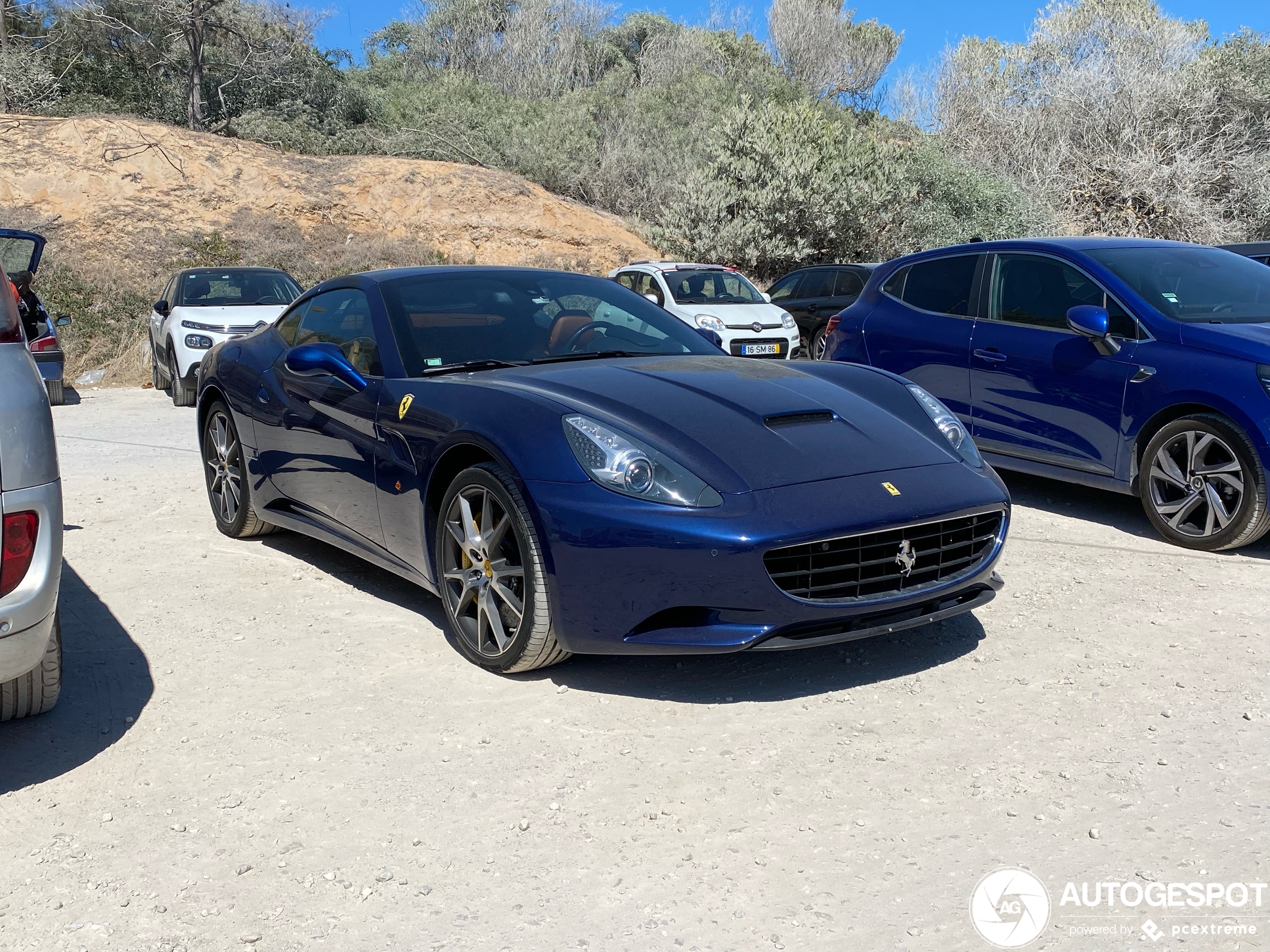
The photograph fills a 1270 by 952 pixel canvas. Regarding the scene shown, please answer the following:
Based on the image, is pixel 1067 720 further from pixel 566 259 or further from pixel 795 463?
pixel 566 259

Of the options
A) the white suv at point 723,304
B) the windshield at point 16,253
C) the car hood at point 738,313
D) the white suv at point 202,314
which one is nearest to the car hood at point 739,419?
the white suv at point 202,314

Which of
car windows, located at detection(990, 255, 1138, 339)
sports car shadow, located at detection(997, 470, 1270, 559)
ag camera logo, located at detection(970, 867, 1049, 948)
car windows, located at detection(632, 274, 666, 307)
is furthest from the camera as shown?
car windows, located at detection(632, 274, 666, 307)

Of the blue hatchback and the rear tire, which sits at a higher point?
the blue hatchback

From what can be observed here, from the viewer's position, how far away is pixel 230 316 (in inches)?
521

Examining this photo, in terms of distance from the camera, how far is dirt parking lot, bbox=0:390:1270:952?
8.77 feet

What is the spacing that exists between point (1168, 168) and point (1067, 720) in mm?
27286

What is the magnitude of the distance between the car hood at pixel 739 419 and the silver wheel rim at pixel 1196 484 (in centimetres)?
233

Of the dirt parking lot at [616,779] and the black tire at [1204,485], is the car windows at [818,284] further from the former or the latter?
the dirt parking lot at [616,779]

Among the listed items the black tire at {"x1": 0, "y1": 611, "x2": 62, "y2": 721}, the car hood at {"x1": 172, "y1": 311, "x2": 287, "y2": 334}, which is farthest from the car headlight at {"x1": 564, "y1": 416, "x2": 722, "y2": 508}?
the car hood at {"x1": 172, "y1": 311, "x2": 287, "y2": 334}

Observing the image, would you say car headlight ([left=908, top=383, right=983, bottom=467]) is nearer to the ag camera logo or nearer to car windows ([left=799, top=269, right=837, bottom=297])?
the ag camera logo

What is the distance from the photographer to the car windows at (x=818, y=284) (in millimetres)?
16906

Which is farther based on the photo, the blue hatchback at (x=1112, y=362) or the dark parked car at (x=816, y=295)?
the dark parked car at (x=816, y=295)

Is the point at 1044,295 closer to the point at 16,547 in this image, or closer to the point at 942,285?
the point at 942,285

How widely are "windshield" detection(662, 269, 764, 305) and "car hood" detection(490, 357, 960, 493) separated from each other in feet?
37.0
